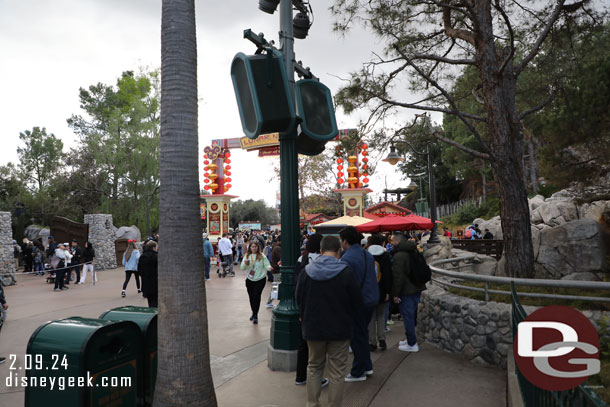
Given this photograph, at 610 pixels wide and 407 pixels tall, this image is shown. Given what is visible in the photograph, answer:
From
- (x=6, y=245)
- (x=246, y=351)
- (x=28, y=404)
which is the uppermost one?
(x=6, y=245)

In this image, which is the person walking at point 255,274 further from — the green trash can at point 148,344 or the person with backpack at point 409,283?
the green trash can at point 148,344

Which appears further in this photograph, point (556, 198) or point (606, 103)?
point (556, 198)

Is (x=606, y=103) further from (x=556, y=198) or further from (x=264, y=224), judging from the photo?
(x=264, y=224)

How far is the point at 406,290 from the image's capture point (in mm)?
5805

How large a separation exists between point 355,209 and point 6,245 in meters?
16.8

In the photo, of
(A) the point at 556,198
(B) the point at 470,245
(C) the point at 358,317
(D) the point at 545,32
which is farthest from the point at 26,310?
(A) the point at 556,198

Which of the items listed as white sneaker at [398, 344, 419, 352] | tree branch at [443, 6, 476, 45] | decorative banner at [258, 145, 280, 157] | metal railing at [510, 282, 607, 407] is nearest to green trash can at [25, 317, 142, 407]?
metal railing at [510, 282, 607, 407]

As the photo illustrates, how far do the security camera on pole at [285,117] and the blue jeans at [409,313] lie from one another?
1.73 m

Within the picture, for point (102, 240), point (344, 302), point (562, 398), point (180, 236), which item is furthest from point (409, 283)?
point (102, 240)

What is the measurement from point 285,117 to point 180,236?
2.27m

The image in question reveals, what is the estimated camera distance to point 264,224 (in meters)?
82.9

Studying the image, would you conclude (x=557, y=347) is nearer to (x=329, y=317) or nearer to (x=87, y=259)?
(x=329, y=317)

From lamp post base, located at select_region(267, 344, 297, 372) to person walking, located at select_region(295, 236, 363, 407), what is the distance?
1349 mm

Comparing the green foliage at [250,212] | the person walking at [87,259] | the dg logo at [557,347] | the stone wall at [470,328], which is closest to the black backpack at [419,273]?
the stone wall at [470,328]
